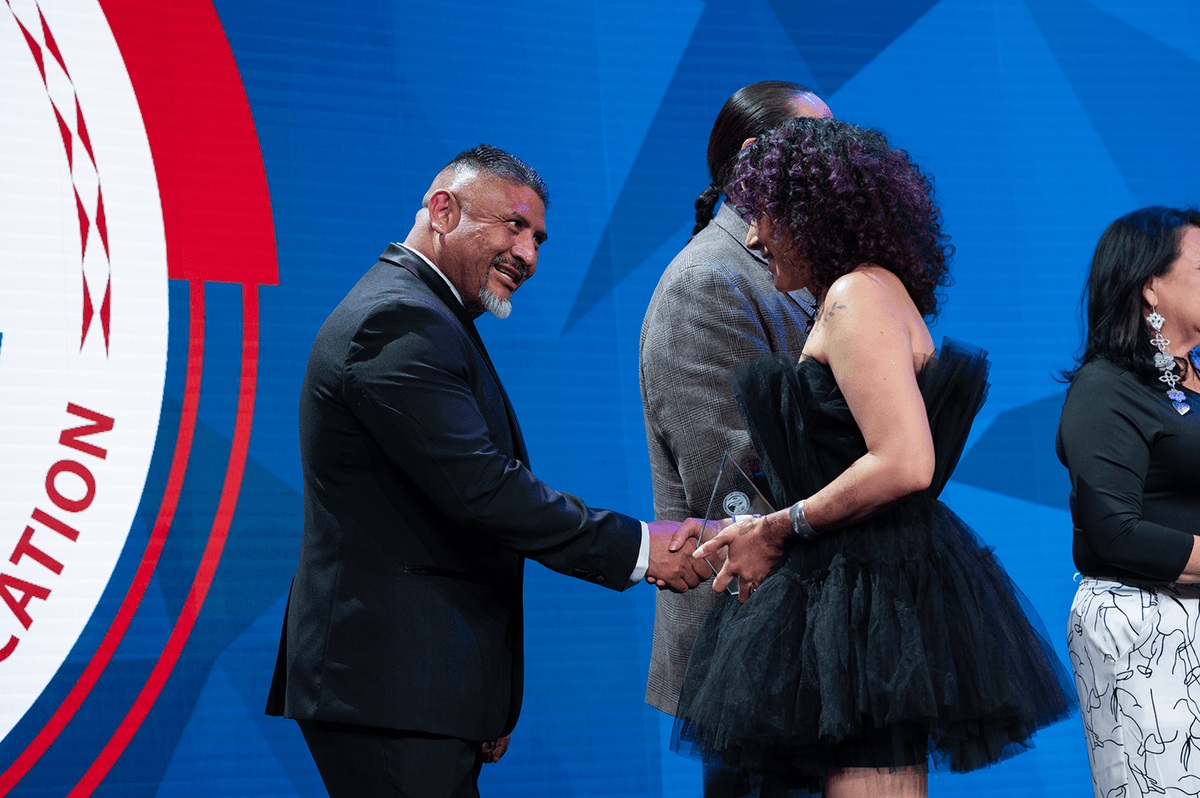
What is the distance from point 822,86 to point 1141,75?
1112 millimetres

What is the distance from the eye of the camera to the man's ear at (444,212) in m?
1.82

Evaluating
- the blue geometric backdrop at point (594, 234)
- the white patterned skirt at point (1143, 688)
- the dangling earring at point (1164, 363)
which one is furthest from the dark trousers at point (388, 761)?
the dangling earring at point (1164, 363)

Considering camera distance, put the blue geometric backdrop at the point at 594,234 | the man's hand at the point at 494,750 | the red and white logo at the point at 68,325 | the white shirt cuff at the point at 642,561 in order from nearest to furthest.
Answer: the white shirt cuff at the point at 642,561, the man's hand at the point at 494,750, the red and white logo at the point at 68,325, the blue geometric backdrop at the point at 594,234

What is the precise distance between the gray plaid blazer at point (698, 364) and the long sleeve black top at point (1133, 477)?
581mm

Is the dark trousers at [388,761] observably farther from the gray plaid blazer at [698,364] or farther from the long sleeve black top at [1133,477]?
the long sleeve black top at [1133,477]

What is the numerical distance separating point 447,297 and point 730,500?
600 mm

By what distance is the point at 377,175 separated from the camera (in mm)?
2701

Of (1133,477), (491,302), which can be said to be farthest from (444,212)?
(1133,477)

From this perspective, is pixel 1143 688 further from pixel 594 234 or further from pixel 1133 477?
pixel 594 234

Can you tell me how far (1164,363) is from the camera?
197 cm

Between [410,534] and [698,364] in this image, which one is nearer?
[410,534]

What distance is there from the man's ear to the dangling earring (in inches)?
53.9

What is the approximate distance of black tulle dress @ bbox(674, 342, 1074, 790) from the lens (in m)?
1.40

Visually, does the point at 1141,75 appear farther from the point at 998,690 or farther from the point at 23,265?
the point at 23,265
